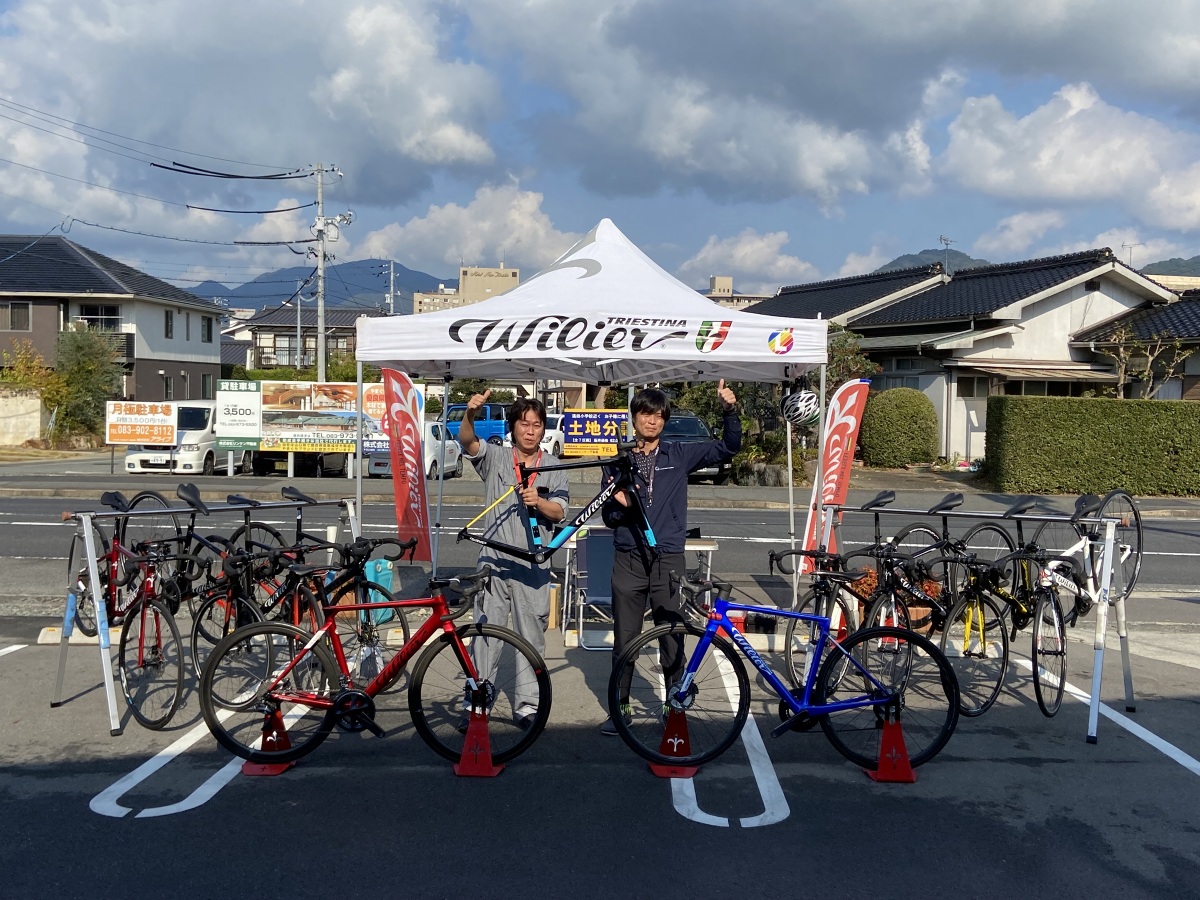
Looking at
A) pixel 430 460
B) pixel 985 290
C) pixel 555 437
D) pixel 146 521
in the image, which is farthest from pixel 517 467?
pixel 985 290

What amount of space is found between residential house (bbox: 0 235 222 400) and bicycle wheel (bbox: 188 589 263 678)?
34.8m

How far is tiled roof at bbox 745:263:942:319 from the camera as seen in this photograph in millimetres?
33906

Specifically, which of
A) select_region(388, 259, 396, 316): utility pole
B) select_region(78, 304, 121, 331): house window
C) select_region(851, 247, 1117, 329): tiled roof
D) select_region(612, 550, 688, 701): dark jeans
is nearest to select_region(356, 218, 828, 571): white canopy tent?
select_region(612, 550, 688, 701): dark jeans

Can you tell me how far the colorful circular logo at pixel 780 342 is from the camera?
24.7 feet

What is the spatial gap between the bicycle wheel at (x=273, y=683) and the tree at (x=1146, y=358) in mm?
22870

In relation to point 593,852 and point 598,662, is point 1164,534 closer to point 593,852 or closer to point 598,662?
point 598,662

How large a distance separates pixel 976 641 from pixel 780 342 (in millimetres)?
2620

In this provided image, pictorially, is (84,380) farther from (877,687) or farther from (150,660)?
(877,687)

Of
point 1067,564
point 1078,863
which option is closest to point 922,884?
point 1078,863

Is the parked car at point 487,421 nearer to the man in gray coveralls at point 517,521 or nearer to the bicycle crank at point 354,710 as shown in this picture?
the man in gray coveralls at point 517,521

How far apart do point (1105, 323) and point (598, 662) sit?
79.0 feet

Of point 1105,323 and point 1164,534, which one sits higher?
point 1105,323

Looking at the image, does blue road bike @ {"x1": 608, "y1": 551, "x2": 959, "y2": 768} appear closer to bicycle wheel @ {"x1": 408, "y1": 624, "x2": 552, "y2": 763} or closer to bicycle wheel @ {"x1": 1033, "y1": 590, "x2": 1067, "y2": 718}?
bicycle wheel @ {"x1": 408, "y1": 624, "x2": 552, "y2": 763}

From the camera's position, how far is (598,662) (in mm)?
7117
